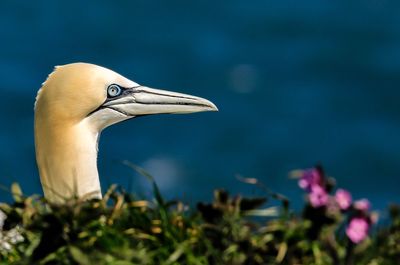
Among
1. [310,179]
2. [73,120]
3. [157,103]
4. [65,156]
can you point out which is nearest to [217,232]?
[310,179]

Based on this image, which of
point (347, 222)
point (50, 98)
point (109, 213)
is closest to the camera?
point (347, 222)

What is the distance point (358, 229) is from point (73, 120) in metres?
2.88

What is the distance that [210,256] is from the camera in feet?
16.7

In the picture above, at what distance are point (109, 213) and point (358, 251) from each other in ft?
3.61

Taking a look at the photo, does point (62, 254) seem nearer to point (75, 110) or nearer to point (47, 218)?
point (47, 218)

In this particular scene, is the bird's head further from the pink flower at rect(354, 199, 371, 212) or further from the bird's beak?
the pink flower at rect(354, 199, 371, 212)

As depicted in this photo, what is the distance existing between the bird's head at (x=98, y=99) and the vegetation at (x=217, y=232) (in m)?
1.86

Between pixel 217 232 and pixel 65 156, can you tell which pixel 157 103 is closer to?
pixel 65 156

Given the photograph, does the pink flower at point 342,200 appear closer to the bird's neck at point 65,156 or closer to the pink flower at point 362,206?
the pink flower at point 362,206

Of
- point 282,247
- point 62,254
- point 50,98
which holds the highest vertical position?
point 50,98

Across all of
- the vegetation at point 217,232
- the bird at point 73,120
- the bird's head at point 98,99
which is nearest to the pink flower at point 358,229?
the vegetation at point 217,232

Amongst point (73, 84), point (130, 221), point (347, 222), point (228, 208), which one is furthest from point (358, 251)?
point (73, 84)

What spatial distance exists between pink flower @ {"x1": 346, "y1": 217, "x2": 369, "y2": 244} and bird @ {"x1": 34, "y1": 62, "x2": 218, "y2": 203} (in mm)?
2369

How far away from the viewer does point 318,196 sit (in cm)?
487
